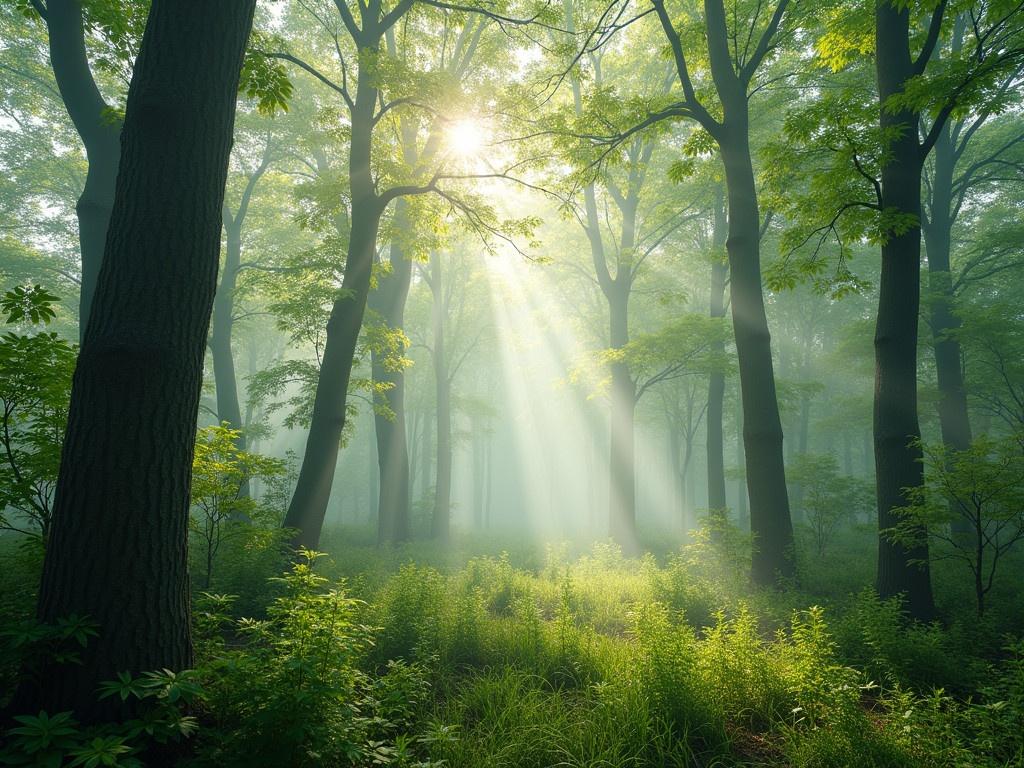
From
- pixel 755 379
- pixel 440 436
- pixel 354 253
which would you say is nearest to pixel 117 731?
pixel 354 253

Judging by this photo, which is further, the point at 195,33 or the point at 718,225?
the point at 718,225

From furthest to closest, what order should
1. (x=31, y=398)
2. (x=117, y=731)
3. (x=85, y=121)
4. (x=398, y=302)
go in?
1. (x=398, y=302)
2. (x=85, y=121)
3. (x=31, y=398)
4. (x=117, y=731)

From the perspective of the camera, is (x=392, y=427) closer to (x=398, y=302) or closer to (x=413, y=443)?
(x=398, y=302)

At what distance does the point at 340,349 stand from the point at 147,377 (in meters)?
5.38

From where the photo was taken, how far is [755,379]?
8.40 metres

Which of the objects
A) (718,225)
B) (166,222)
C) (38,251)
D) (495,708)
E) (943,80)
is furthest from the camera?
(38,251)

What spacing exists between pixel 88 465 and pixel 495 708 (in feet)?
10.9

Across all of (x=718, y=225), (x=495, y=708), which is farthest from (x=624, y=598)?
(x=718, y=225)

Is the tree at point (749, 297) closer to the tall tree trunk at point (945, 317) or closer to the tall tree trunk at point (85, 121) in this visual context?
the tall tree trunk at point (945, 317)

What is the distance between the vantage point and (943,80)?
6.02m

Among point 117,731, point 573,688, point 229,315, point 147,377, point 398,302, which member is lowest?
point 573,688

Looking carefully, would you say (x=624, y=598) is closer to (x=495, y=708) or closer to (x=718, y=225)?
(x=495, y=708)

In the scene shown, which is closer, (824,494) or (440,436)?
(824,494)

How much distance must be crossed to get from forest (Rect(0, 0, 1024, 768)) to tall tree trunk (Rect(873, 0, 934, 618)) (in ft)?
0.14
